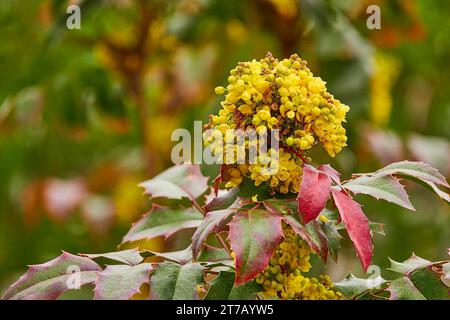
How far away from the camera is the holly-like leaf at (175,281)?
31.2 inches

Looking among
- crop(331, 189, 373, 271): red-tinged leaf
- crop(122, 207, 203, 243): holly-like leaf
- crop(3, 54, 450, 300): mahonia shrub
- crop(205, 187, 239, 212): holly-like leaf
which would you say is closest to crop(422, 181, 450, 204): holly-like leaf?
crop(3, 54, 450, 300): mahonia shrub

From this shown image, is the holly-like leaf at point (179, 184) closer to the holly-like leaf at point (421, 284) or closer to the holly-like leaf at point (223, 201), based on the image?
the holly-like leaf at point (223, 201)

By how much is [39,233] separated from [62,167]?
25cm

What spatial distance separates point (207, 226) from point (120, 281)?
108 mm

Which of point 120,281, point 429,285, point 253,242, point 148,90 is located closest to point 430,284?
point 429,285

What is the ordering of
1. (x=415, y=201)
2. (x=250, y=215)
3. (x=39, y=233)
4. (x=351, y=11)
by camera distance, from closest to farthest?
(x=250, y=215), (x=351, y=11), (x=39, y=233), (x=415, y=201)

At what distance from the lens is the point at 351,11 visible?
86.2 inches

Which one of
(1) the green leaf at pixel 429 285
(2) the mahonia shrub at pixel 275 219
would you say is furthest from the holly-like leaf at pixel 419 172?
(1) the green leaf at pixel 429 285

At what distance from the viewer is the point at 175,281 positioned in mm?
806

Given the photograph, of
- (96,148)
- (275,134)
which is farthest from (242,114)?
(96,148)

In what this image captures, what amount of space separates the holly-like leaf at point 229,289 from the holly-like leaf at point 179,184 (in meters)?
0.24

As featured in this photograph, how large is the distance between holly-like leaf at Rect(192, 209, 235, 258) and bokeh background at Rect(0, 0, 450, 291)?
3.43 feet

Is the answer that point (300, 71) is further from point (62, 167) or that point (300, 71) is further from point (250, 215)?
point (62, 167)

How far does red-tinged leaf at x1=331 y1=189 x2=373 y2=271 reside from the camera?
78 cm
